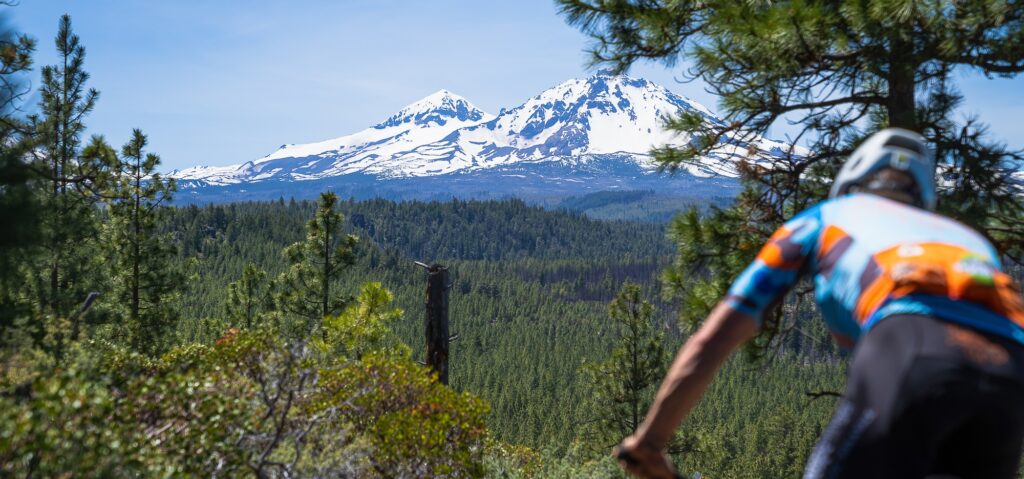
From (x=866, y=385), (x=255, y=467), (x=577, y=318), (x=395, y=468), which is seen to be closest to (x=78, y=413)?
(x=255, y=467)

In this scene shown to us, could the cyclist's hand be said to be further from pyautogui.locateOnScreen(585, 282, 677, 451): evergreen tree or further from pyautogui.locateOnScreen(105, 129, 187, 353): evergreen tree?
pyautogui.locateOnScreen(105, 129, 187, 353): evergreen tree

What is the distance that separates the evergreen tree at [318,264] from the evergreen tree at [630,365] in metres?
9.63

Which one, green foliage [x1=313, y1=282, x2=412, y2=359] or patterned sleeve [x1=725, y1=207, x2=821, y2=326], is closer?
patterned sleeve [x1=725, y1=207, x2=821, y2=326]

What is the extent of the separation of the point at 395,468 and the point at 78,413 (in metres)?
4.86

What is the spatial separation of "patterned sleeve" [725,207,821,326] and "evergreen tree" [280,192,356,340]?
24.0 m

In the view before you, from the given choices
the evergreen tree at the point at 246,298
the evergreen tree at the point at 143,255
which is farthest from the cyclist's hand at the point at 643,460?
the evergreen tree at the point at 246,298

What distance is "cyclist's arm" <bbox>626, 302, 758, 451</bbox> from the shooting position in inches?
69.4

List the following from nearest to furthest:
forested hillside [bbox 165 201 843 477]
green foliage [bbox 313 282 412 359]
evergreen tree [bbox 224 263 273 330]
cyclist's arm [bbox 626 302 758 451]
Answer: cyclist's arm [bbox 626 302 758 451]
green foliage [bbox 313 282 412 359]
evergreen tree [bbox 224 263 273 330]
forested hillside [bbox 165 201 843 477]

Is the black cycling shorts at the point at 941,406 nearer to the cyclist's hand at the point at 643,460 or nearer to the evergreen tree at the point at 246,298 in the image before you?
the cyclist's hand at the point at 643,460

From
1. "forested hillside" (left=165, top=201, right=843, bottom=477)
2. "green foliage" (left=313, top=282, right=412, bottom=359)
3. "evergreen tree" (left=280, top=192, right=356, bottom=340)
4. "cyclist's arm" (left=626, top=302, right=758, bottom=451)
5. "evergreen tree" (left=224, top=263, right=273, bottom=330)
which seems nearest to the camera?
"cyclist's arm" (left=626, top=302, right=758, bottom=451)

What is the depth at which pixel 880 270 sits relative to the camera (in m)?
1.71

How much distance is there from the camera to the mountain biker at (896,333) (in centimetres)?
155

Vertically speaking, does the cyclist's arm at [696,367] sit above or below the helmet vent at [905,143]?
below

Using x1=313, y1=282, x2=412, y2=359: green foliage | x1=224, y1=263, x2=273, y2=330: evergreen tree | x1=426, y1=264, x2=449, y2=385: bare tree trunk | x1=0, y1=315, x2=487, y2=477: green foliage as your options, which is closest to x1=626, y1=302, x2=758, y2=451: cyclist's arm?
x1=0, y1=315, x2=487, y2=477: green foliage
